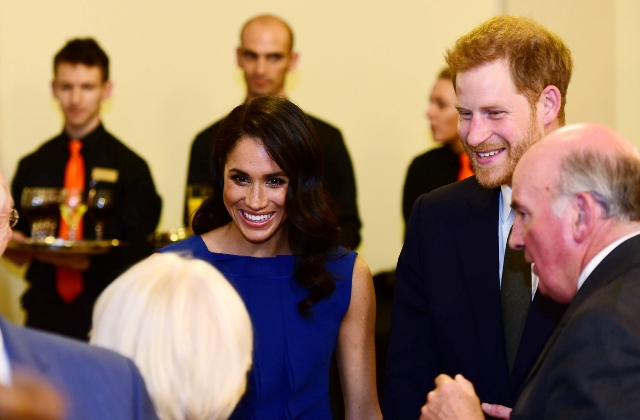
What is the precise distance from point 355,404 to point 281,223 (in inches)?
24.3

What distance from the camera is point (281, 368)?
8.98 ft

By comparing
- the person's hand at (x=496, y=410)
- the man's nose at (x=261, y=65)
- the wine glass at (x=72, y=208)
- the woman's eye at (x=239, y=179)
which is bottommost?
the person's hand at (x=496, y=410)

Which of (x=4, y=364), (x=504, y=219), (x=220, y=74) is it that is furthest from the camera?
(x=220, y=74)

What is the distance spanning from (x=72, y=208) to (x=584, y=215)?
3.23 metres

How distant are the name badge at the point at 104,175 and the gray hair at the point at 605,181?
3.28 metres

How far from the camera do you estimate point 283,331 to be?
2.80m

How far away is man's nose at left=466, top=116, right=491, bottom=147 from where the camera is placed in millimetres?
2414

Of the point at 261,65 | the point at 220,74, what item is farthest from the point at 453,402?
the point at 220,74

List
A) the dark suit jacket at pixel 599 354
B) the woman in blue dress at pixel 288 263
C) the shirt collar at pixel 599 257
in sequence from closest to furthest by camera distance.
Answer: the dark suit jacket at pixel 599 354 → the shirt collar at pixel 599 257 → the woman in blue dress at pixel 288 263

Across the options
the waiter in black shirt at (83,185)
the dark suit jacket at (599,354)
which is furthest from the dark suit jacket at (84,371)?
the waiter in black shirt at (83,185)

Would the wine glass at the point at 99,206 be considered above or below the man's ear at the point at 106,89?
below

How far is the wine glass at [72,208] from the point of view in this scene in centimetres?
449

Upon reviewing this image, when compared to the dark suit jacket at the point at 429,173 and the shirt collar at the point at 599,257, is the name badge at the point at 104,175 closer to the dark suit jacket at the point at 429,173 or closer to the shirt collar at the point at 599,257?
the dark suit jacket at the point at 429,173

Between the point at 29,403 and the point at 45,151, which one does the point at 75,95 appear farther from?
the point at 29,403
